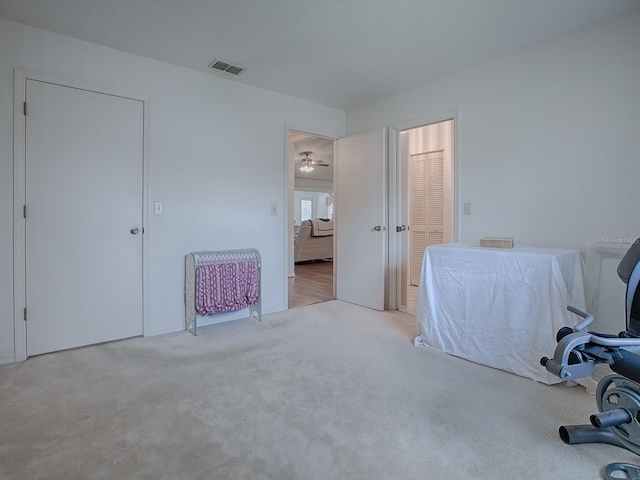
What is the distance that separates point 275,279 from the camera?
377 cm

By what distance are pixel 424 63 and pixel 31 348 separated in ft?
12.6

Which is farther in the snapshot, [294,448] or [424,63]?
[424,63]

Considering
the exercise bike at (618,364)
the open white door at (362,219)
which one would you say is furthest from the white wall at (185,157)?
the exercise bike at (618,364)

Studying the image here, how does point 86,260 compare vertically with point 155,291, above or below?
above

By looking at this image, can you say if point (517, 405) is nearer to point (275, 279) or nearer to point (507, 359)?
point (507, 359)

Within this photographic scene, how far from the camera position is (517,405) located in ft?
6.21

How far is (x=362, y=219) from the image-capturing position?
Result: 4.00 meters

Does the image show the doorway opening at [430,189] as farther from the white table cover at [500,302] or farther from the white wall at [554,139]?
the white table cover at [500,302]

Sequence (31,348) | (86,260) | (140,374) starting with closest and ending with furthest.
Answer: (140,374) < (31,348) < (86,260)

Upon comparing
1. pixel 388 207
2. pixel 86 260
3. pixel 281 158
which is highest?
pixel 281 158

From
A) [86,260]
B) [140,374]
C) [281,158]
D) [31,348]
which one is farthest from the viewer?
[281,158]

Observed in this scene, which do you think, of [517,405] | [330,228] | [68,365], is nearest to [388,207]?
[517,405]

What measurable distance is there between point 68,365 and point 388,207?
3142 mm

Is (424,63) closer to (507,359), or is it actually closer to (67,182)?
(507,359)
